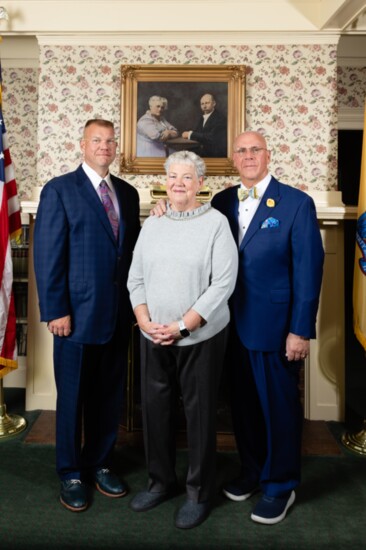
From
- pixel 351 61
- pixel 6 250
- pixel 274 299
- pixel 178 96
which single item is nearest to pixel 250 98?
pixel 178 96

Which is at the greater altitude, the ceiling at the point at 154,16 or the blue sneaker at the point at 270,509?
the ceiling at the point at 154,16

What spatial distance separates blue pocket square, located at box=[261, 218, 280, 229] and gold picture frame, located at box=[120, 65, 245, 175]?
50.0 inches

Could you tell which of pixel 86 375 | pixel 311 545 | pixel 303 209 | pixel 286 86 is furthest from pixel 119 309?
pixel 286 86

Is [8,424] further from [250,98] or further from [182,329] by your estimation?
[250,98]

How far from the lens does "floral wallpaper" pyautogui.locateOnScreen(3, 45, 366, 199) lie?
3146 mm

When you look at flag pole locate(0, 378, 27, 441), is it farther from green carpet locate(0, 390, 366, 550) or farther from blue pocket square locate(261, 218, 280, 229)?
blue pocket square locate(261, 218, 280, 229)

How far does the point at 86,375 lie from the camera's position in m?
2.17

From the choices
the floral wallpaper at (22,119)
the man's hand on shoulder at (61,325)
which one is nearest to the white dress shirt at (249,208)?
the man's hand on shoulder at (61,325)

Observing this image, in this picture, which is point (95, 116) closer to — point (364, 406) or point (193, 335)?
point (193, 335)

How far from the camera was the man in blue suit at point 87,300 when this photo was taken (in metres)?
2.05

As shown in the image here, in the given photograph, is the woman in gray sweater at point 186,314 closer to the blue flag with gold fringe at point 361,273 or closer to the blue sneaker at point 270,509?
the blue sneaker at point 270,509

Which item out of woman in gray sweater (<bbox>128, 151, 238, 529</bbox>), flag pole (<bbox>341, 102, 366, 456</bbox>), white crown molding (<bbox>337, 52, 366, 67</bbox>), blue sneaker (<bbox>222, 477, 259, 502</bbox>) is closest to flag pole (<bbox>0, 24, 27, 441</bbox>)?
woman in gray sweater (<bbox>128, 151, 238, 529</bbox>)

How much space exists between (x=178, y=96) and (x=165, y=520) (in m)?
2.53

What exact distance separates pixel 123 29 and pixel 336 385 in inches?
107
